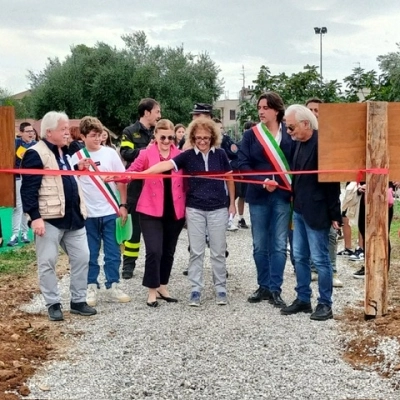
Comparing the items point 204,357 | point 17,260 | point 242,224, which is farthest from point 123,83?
point 204,357

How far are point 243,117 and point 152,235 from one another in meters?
13.7

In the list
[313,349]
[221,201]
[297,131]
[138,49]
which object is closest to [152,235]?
[221,201]

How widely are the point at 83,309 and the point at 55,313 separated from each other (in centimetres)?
35

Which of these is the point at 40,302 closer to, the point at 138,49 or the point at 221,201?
the point at 221,201

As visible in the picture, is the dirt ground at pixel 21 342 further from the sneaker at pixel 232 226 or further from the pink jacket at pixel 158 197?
the sneaker at pixel 232 226

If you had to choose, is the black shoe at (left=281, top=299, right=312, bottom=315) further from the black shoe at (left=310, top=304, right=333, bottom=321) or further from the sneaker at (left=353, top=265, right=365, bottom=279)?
the sneaker at (left=353, top=265, right=365, bottom=279)

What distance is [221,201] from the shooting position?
744cm

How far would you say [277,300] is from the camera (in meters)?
7.43

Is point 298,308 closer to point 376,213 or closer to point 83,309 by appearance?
point 376,213

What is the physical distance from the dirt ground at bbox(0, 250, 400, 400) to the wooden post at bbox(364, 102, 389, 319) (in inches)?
8.2

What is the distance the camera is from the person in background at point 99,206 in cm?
757

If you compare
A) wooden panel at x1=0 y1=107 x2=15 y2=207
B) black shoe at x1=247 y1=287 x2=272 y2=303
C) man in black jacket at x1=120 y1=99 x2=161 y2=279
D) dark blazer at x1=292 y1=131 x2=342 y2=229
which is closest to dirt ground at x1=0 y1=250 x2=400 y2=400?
black shoe at x1=247 y1=287 x2=272 y2=303

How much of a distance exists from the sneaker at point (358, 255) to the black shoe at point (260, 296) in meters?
3.50

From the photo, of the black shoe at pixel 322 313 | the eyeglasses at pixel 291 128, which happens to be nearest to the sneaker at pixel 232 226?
the black shoe at pixel 322 313
